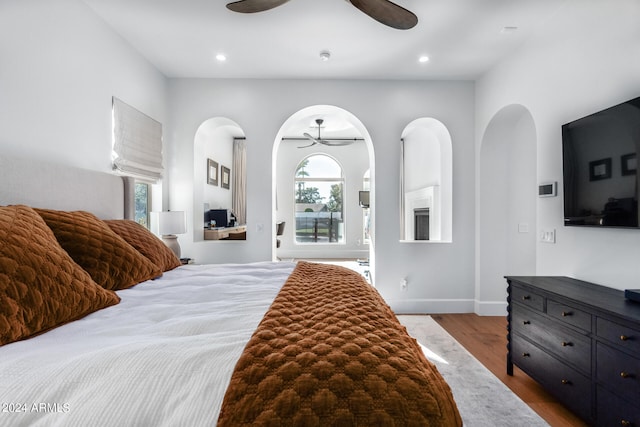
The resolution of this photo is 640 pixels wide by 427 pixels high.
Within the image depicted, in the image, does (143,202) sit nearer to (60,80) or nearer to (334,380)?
(60,80)

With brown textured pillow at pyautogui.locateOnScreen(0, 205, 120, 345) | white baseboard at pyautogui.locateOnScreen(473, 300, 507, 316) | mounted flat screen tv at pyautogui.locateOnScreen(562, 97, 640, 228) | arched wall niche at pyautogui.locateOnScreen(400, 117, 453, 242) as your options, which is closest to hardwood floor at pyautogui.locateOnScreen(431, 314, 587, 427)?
white baseboard at pyautogui.locateOnScreen(473, 300, 507, 316)

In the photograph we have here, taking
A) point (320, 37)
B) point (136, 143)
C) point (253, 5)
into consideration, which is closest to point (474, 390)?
point (253, 5)

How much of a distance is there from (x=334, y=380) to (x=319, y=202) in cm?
712

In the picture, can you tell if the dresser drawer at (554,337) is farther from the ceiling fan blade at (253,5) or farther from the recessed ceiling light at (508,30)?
the ceiling fan blade at (253,5)

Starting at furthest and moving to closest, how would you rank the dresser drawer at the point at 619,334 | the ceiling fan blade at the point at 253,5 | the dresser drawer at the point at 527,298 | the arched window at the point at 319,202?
the arched window at the point at 319,202 → the dresser drawer at the point at 527,298 → the ceiling fan blade at the point at 253,5 → the dresser drawer at the point at 619,334

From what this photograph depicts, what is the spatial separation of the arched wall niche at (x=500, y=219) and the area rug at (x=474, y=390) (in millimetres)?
1044

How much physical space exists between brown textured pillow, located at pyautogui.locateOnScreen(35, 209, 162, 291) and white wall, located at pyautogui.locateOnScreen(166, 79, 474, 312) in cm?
195

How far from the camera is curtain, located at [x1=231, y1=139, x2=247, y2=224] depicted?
6.69 m

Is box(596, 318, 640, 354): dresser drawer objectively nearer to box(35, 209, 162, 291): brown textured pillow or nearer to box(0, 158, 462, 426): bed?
box(0, 158, 462, 426): bed

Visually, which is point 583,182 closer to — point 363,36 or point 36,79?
point 363,36

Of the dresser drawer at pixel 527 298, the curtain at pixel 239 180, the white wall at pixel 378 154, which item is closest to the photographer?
the dresser drawer at pixel 527 298

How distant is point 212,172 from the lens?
17.6ft

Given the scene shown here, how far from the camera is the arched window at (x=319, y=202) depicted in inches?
304

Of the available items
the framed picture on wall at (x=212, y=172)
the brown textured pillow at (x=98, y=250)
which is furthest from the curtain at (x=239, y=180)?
the brown textured pillow at (x=98, y=250)
